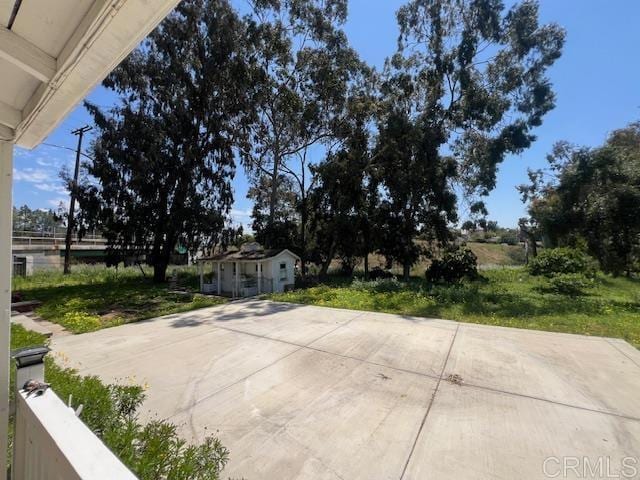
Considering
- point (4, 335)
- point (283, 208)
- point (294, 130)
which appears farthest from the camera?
point (283, 208)

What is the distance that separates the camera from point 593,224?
9320 millimetres

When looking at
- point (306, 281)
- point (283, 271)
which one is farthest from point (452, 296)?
point (306, 281)

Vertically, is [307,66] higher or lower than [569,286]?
higher

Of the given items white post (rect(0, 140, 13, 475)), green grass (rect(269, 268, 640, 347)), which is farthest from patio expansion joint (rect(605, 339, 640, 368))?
white post (rect(0, 140, 13, 475))

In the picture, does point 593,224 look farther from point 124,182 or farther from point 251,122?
point 124,182

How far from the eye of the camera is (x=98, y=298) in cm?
1085

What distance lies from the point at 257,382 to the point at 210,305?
20.0 feet

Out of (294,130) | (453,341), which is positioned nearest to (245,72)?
(294,130)

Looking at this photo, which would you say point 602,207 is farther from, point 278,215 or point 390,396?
point 278,215

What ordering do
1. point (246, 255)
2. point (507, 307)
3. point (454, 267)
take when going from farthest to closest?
point (454, 267)
point (246, 255)
point (507, 307)

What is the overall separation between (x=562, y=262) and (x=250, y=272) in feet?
48.4

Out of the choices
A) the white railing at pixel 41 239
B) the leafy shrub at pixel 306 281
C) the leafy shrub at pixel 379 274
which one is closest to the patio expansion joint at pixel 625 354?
the leafy shrub at pixel 306 281

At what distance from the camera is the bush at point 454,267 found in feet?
48.2

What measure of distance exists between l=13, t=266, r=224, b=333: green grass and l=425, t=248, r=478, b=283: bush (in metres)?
10.5
